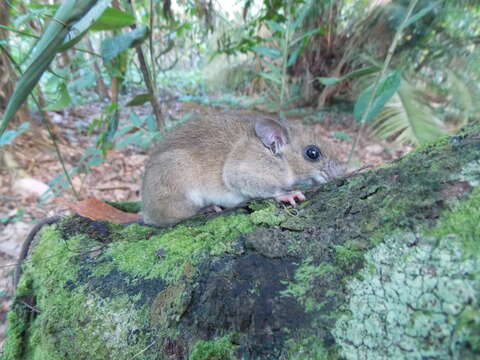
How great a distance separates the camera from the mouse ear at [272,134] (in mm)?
2551

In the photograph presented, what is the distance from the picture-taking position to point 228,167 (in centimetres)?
263

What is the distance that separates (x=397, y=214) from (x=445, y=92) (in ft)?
21.5

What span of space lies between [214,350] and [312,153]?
1.84m

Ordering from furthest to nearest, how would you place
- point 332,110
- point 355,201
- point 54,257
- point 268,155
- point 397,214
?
point 332,110
point 268,155
point 54,257
point 355,201
point 397,214

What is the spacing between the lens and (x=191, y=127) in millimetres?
2848

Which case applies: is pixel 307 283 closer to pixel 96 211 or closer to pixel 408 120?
pixel 96 211

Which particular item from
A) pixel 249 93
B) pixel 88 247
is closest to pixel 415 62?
pixel 249 93

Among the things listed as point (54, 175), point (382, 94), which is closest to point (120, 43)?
point (382, 94)

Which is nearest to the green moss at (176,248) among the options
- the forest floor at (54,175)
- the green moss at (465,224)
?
the green moss at (465,224)

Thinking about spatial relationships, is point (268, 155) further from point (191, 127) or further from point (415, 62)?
point (415, 62)

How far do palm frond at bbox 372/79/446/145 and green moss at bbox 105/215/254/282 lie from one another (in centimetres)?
531

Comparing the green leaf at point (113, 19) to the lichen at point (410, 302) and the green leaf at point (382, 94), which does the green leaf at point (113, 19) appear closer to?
the green leaf at point (382, 94)

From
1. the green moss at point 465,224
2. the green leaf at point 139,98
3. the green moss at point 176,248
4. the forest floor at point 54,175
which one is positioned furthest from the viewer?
the forest floor at point 54,175

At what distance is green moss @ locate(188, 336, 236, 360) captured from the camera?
1176 millimetres
